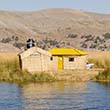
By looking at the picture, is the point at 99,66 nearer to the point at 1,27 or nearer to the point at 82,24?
the point at 1,27

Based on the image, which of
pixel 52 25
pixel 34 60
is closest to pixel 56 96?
pixel 34 60

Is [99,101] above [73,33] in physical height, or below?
below

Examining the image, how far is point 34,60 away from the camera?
4728cm

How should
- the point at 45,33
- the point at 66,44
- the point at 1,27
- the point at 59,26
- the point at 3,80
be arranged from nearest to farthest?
the point at 3,80 < the point at 66,44 < the point at 1,27 < the point at 45,33 < the point at 59,26

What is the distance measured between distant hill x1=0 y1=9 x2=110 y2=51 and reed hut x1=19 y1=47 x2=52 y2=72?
59.9 meters

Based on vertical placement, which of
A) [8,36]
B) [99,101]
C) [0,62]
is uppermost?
[8,36]

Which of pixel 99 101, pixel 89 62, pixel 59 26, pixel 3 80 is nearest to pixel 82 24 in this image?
pixel 59 26

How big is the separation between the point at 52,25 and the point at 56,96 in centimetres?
11370

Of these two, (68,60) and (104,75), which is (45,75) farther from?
(68,60)

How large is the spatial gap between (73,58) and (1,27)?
230 feet

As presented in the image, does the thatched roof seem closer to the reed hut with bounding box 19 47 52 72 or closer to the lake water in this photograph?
the reed hut with bounding box 19 47 52 72

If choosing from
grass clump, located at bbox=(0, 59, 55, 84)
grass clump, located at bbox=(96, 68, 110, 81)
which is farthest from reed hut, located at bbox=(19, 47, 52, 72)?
grass clump, located at bbox=(96, 68, 110, 81)

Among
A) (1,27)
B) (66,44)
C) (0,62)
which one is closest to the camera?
(0,62)

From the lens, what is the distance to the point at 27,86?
1583 inches
